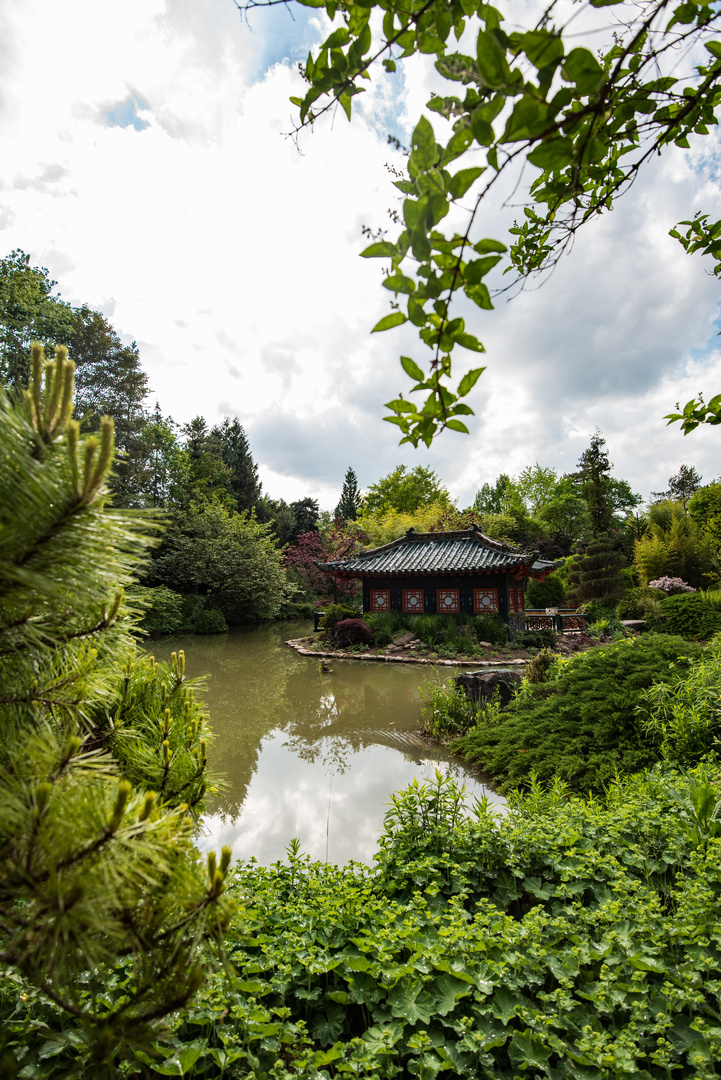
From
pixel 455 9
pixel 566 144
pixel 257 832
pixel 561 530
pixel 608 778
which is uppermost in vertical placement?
pixel 561 530

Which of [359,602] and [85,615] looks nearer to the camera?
[85,615]

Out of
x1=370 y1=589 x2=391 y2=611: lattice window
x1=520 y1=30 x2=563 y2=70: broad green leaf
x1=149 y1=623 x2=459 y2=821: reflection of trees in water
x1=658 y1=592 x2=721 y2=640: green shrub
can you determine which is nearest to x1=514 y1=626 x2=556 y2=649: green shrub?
x1=658 y1=592 x2=721 y2=640: green shrub

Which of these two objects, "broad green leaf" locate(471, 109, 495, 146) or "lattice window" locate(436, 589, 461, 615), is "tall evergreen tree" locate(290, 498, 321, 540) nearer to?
"lattice window" locate(436, 589, 461, 615)

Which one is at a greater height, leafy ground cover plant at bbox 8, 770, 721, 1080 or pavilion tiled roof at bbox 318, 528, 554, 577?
pavilion tiled roof at bbox 318, 528, 554, 577

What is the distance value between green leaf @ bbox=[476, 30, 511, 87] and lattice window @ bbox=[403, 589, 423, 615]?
1439 centimetres

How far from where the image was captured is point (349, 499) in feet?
133

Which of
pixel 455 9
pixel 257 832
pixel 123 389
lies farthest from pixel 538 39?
pixel 123 389

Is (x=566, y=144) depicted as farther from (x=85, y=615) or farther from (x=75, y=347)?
(x=75, y=347)

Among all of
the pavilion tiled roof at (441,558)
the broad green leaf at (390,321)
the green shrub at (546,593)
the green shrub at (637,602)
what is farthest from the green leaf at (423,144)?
the green shrub at (546,593)

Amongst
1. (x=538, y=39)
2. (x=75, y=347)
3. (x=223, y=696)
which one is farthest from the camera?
(x=75, y=347)

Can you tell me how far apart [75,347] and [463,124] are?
22178 millimetres

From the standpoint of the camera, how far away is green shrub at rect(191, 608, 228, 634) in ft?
55.9

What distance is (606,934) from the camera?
1.78 meters

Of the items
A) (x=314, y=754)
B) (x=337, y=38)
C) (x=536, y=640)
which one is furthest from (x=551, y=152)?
(x=536, y=640)
